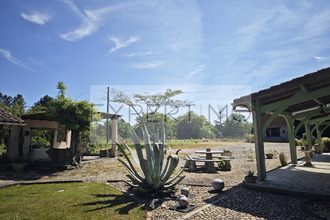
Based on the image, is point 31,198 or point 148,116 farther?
point 148,116

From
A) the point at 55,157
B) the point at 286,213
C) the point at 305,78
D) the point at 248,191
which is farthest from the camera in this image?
the point at 55,157

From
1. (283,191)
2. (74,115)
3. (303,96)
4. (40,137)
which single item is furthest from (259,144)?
(40,137)

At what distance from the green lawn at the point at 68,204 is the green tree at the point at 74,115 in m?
3.70

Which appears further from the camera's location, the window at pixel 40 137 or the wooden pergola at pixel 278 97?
the window at pixel 40 137

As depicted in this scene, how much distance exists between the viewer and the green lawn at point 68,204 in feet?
10.5

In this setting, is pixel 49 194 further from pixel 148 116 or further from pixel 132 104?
pixel 148 116

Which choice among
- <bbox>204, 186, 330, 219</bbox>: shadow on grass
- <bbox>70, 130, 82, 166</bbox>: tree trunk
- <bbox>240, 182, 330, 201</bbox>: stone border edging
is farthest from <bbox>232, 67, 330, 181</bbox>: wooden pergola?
<bbox>70, 130, 82, 166</bbox>: tree trunk

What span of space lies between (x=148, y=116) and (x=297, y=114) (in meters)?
22.0

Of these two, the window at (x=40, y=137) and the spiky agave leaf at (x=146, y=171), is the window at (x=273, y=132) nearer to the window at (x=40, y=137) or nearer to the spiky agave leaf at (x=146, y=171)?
the window at (x=40, y=137)

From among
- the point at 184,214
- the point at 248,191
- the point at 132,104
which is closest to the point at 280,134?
the point at 132,104

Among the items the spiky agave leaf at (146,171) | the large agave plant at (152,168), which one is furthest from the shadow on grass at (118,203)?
the spiky agave leaf at (146,171)

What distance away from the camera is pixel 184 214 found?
3205mm

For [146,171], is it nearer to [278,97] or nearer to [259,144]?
[259,144]

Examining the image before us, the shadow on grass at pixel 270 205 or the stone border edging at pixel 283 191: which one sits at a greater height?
the stone border edging at pixel 283 191
